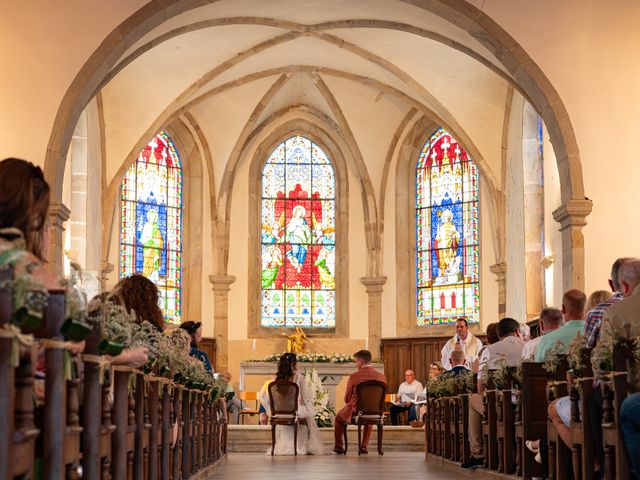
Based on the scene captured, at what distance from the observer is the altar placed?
18.6 metres

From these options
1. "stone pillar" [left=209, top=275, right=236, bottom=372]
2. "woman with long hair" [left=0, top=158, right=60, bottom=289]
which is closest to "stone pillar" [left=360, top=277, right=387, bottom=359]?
"stone pillar" [left=209, top=275, right=236, bottom=372]

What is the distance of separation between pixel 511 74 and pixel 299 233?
865 centimetres

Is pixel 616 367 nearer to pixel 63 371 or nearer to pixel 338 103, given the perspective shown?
pixel 63 371

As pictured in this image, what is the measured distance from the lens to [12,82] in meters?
11.9

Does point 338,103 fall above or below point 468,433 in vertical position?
above

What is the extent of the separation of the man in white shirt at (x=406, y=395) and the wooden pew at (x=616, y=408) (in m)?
12.2

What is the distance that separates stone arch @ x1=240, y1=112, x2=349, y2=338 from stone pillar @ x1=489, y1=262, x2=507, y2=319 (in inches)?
134

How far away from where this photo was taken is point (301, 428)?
45.2ft

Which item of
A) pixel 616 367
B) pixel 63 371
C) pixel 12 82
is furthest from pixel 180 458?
pixel 12 82

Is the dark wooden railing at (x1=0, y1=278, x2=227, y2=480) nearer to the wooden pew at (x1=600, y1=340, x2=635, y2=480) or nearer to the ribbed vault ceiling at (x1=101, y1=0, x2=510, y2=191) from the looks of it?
the wooden pew at (x1=600, y1=340, x2=635, y2=480)

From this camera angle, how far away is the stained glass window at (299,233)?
21.0 meters

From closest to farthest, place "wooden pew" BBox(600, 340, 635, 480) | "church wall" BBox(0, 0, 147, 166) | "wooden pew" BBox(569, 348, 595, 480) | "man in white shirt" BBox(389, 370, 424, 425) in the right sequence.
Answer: "wooden pew" BBox(600, 340, 635, 480)
"wooden pew" BBox(569, 348, 595, 480)
"church wall" BBox(0, 0, 147, 166)
"man in white shirt" BBox(389, 370, 424, 425)

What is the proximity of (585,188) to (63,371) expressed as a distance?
9516 millimetres

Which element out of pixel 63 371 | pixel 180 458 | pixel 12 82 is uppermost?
pixel 12 82
